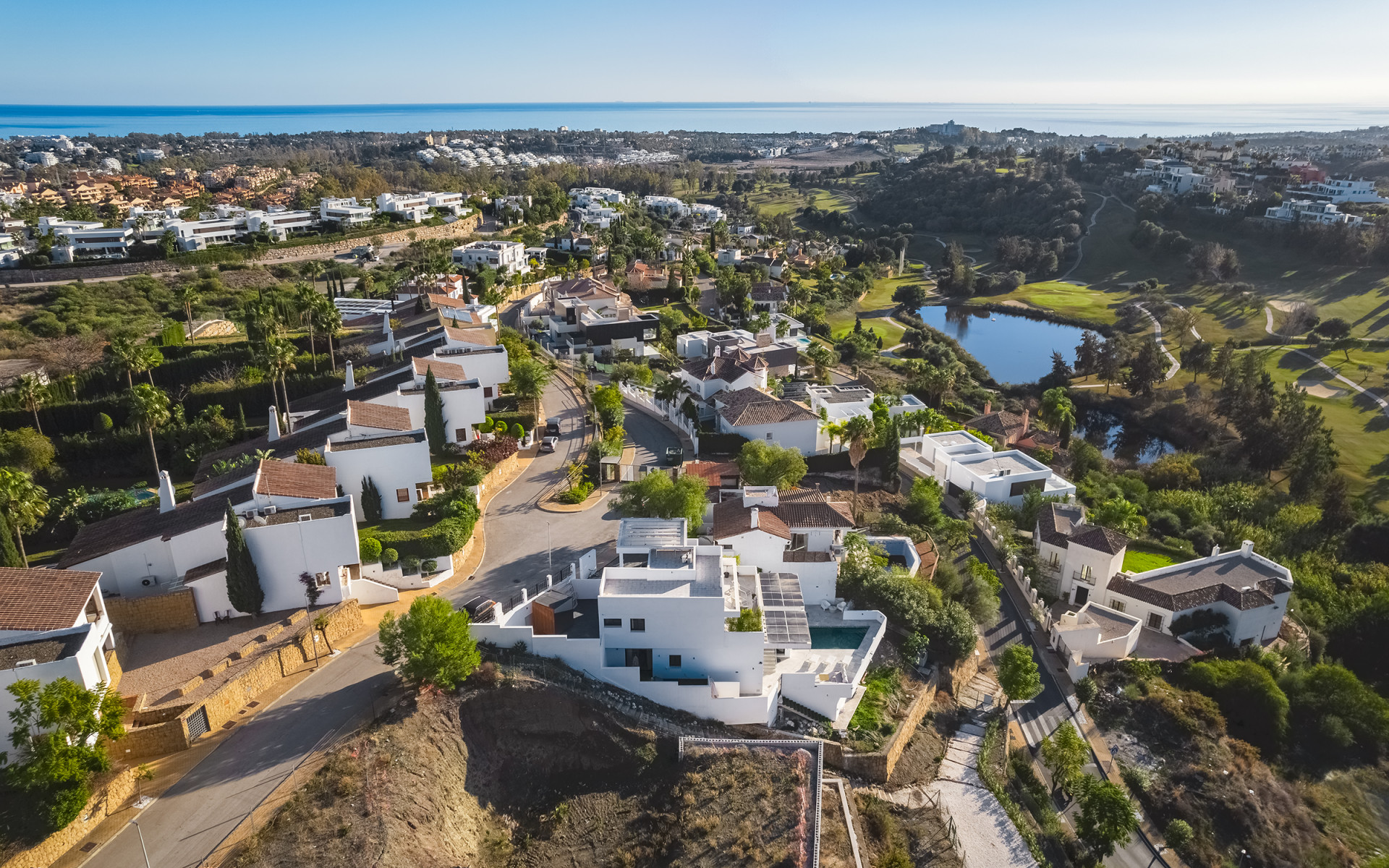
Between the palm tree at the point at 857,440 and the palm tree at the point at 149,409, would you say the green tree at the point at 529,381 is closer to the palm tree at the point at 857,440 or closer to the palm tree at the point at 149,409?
the palm tree at the point at 149,409

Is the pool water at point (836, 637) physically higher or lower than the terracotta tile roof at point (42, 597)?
lower

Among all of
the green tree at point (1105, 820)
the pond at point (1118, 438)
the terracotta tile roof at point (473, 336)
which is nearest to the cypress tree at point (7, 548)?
the terracotta tile roof at point (473, 336)

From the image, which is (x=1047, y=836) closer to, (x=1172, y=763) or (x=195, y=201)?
(x=1172, y=763)

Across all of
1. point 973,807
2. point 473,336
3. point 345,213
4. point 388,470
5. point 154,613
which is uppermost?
point 345,213

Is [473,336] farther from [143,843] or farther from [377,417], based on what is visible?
[143,843]

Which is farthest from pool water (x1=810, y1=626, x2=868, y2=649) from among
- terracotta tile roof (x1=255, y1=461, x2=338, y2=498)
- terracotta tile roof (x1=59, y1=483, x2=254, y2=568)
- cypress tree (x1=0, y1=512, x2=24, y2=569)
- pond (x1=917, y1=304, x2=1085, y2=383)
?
pond (x1=917, y1=304, x2=1085, y2=383)

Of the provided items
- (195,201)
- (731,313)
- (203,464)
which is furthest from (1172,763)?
(195,201)

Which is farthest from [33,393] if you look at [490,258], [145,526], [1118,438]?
[1118,438]
